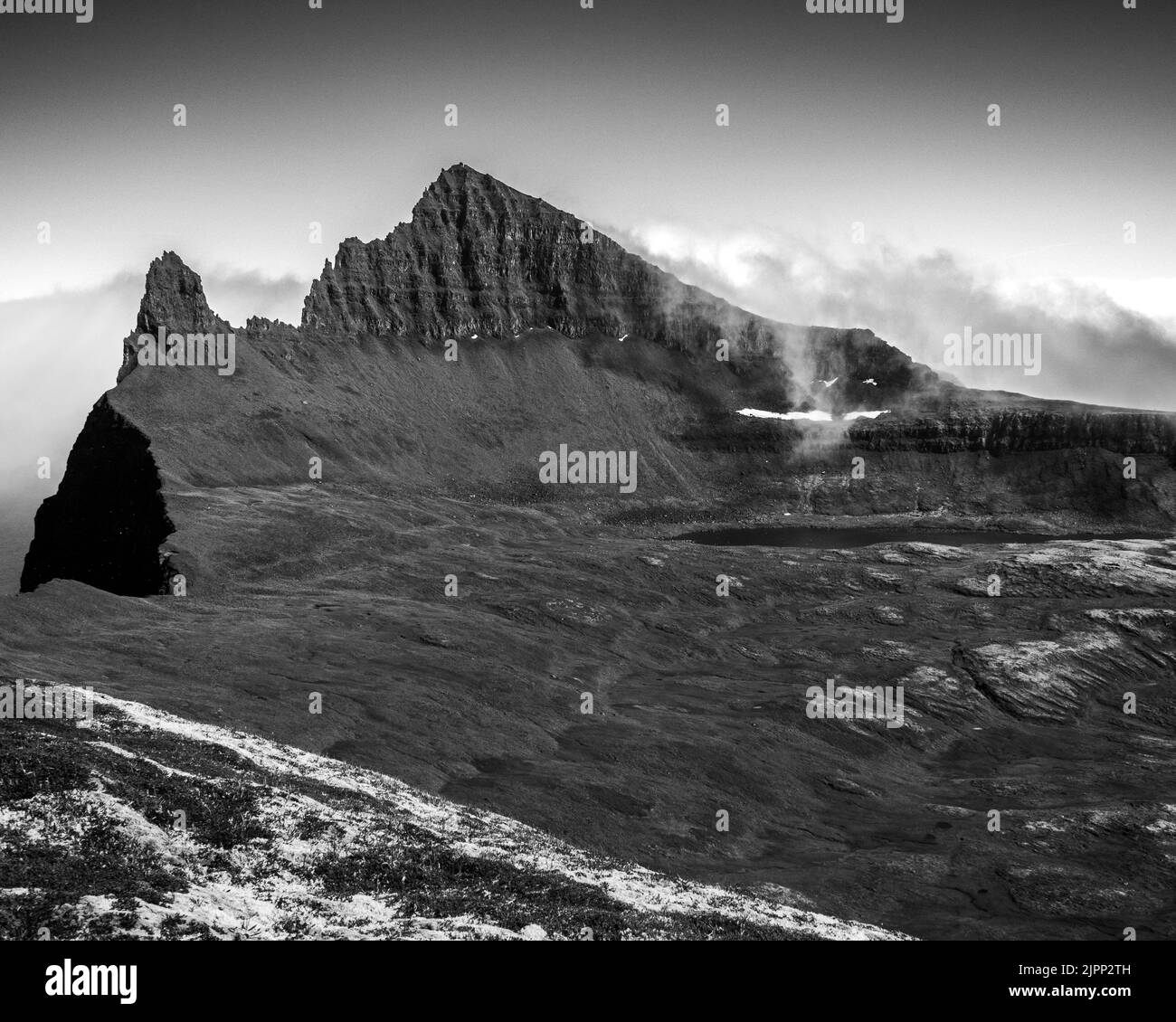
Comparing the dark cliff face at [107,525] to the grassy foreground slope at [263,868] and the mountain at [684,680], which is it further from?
the grassy foreground slope at [263,868]

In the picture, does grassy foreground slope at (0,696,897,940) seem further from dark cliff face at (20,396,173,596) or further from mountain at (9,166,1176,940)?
dark cliff face at (20,396,173,596)

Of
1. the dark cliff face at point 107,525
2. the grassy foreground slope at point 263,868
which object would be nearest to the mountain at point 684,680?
the dark cliff face at point 107,525

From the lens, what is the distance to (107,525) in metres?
175

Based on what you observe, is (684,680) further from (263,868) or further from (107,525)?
(107,525)

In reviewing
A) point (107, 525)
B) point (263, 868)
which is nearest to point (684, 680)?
point (263, 868)

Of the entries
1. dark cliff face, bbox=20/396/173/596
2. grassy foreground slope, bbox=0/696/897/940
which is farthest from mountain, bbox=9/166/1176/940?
grassy foreground slope, bbox=0/696/897/940

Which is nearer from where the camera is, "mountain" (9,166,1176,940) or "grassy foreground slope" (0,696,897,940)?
"grassy foreground slope" (0,696,897,940)

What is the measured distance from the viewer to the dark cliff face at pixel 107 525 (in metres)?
157

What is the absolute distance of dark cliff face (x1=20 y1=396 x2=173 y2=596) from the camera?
516 ft

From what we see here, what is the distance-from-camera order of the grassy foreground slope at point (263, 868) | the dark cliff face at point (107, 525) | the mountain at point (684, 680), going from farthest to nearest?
the dark cliff face at point (107, 525) < the mountain at point (684, 680) < the grassy foreground slope at point (263, 868)

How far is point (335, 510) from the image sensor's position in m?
194

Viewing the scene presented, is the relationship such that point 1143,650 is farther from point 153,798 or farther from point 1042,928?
point 153,798

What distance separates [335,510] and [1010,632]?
119483 millimetres
